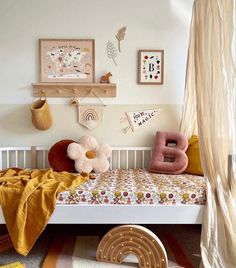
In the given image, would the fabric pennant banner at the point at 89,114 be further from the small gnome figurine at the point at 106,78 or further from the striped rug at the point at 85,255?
the striped rug at the point at 85,255

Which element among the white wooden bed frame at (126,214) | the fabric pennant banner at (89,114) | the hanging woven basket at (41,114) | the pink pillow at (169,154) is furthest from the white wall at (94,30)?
the white wooden bed frame at (126,214)

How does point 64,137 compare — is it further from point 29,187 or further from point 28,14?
point 28,14

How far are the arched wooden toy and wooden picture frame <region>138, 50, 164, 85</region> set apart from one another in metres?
1.43

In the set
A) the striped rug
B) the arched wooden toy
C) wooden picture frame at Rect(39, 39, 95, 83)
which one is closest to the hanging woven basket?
wooden picture frame at Rect(39, 39, 95, 83)

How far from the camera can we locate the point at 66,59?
9.05ft

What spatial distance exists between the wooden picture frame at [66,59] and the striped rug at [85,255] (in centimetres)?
143

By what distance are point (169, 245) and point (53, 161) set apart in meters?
1.21

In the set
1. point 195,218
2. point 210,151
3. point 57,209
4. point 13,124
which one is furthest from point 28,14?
point 195,218

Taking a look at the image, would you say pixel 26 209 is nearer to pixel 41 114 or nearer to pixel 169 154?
pixel 41 114

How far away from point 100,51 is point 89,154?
979 mm

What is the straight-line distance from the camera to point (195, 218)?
1.96 meters

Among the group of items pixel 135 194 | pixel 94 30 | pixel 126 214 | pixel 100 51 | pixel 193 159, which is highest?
pixel 94 30

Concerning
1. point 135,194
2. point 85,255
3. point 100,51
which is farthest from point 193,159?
point 100,51

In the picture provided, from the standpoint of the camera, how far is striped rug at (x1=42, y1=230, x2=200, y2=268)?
2012 mm
